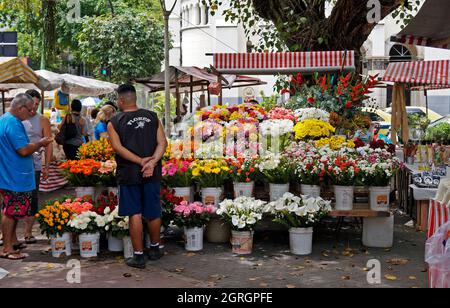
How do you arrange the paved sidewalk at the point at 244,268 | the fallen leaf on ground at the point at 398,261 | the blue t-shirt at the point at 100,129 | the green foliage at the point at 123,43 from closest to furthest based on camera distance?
the paved sidewalk at the point at 244,268 → the fallen leaf on ground at the point at 398,261 → the blue t-shirt at the point at 100,129 → the green foliage at the point at 123,43

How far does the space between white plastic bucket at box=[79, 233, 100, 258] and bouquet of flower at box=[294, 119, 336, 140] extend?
3224 mm

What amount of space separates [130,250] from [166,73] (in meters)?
11.6

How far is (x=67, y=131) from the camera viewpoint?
11547 mm

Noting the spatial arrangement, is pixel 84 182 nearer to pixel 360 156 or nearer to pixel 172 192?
pixel 172 192

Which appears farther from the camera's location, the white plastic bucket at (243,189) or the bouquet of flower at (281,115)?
the bouquet of flower at (281,115)

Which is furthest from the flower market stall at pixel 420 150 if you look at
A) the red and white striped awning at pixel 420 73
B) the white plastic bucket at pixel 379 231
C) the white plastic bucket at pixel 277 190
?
the white plastic bucket at pixel 277 190

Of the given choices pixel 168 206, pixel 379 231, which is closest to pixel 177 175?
pixel 168 206

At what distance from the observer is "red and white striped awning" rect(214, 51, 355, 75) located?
1210 centimetres

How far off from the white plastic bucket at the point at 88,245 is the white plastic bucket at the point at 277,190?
7.33 feet

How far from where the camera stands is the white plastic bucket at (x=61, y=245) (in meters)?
7.52

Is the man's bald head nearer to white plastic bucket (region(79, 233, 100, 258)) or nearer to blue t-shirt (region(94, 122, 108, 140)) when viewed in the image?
white plastic bucket (region(79, 233, 100, 258))

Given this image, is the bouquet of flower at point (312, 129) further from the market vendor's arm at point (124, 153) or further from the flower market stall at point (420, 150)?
the market vendor's arm at point (124, 153)

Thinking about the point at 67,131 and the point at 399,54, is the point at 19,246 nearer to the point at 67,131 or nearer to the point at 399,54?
the point at 67,131

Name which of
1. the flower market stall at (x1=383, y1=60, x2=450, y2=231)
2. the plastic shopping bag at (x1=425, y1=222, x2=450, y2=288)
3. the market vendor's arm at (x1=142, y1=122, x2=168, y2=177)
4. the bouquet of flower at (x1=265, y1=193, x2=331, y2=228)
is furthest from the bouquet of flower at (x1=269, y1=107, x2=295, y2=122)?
the plastic shopping bag at (x1=425, y1=222, x2=450, y2=288)
